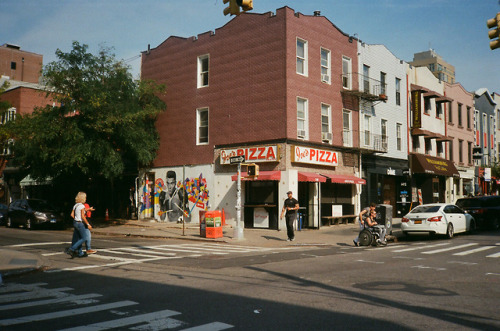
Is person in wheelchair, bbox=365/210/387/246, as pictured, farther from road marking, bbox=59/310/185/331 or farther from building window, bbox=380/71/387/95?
building window, bbox=380/71/387/95

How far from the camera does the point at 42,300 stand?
7234 millimetres

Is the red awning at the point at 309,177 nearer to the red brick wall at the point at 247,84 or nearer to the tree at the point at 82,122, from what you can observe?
the red brick wall at the point at 247,84

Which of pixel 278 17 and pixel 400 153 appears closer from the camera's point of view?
pixel 278 17

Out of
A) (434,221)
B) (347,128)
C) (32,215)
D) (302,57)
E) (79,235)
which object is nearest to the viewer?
(79,235)

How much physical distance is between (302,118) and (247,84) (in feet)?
11.8

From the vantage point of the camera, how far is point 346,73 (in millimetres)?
27375

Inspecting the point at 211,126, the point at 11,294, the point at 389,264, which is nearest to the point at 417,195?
the point at 211,126

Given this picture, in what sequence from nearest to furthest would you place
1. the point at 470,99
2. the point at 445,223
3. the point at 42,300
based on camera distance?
the point at 42,300 < the point at 445,223 < the point at 470,99

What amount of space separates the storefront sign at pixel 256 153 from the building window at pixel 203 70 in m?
4.88

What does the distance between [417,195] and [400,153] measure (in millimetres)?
4160

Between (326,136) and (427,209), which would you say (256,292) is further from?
(326,136)

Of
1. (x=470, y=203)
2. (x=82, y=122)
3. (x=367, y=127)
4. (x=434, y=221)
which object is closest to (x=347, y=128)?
(x=367, y=127)

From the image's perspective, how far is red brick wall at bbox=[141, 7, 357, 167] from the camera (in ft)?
76.0

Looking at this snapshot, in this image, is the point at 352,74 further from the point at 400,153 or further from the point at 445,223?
the point at 445,223
